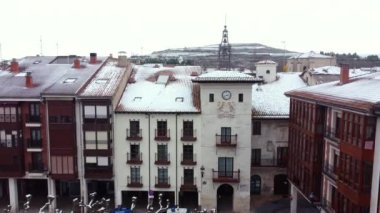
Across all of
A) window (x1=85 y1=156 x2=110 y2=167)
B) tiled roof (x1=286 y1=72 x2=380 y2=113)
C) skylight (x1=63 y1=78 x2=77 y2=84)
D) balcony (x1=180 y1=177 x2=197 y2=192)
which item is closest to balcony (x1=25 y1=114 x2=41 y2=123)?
skylight (x1=63 y1=78 x2=77 y2=84)

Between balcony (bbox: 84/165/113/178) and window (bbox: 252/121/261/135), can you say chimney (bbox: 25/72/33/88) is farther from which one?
window (bbox: 252/121/261/135)

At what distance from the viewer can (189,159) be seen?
46719 mm

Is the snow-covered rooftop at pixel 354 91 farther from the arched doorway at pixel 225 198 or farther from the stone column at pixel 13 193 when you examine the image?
the stone column at pixel 13 193

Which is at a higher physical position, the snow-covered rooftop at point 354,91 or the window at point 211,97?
the snow-covered rooftop at point 354,91

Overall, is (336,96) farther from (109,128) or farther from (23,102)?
(23,102)

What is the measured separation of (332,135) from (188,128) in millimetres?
16820

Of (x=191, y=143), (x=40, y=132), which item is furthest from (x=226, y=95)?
(x=40, y=132)

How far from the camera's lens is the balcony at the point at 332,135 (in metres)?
33.7

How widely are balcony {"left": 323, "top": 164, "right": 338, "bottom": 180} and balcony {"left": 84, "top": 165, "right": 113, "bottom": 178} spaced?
76.1ft

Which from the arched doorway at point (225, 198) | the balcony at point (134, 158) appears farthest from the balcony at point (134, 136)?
the arched doorway at point (225, 198)

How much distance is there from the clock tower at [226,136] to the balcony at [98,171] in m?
10.5

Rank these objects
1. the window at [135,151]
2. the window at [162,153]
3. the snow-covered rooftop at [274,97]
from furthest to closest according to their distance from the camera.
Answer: the snow-covered rooftop at [274,97] < the window at [135,151] < the window at [162,153]

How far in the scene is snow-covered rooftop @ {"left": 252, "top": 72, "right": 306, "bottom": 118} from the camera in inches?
1982

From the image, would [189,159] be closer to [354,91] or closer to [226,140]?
[226,140]
